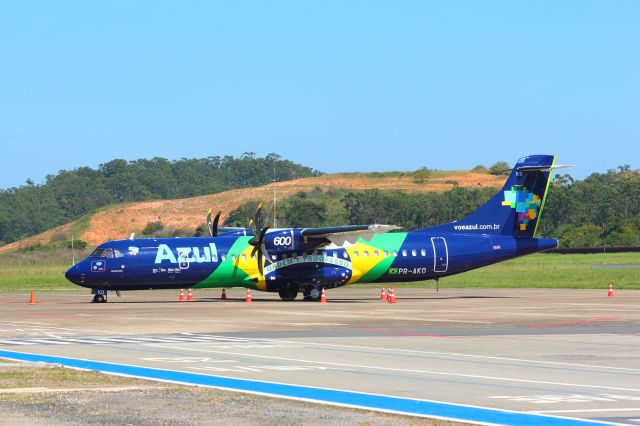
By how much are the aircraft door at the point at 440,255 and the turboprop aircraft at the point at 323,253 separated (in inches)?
1.7

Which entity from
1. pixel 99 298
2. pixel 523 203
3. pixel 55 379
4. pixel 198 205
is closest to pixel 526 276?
pixel 523 203

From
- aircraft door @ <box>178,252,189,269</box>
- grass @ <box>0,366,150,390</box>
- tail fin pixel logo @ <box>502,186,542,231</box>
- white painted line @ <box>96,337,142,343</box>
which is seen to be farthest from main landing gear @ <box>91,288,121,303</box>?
grass @ <box>0,366,150,390</box>

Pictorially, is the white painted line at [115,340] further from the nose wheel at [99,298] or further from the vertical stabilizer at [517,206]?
the vertical stabilizer at [517,206]

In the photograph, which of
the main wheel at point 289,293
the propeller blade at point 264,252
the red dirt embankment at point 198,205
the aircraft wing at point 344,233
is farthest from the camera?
the red dirt embankment at point 198,205

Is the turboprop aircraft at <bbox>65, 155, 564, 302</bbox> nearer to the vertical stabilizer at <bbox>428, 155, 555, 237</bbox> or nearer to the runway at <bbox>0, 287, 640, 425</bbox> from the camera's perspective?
the vertical stabilizer at <bbox>428, 155, 555, 237</bbox>

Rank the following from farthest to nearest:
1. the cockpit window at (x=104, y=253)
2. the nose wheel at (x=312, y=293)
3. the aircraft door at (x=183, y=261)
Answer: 1. the nose wheel at (x=312, y=293)
2. the aircraft door at (x=183, y=261)
3. the cockpit window at (x=104, y=253)

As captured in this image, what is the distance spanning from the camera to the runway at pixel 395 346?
15.2 m

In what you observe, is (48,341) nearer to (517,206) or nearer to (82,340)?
(82,340)

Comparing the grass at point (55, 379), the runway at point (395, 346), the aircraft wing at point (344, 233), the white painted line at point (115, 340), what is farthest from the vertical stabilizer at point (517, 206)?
the grass at point (55, 379)

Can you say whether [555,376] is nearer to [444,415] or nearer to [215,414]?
[444,415]

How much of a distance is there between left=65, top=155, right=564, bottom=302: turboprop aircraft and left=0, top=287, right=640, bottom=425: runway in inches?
130

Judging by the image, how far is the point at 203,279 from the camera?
44500 mm

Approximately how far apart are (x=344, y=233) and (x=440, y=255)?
14.8ft

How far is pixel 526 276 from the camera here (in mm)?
69188
